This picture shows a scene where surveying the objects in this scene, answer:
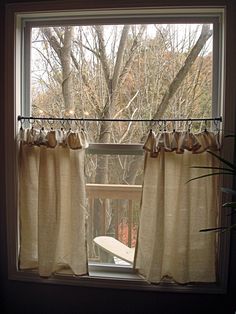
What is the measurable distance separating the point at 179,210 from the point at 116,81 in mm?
929

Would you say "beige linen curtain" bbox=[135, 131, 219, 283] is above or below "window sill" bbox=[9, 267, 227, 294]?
above

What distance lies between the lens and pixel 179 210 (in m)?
1.88

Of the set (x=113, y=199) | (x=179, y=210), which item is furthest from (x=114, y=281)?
(x=179, y=210)

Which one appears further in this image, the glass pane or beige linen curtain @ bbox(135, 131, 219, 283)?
the glass pane

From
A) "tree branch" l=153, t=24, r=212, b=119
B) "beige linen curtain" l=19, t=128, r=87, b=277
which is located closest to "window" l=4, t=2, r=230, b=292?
"tree branch" l=153, t=24, r=212, b=119

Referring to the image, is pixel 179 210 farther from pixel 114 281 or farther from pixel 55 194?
pixel 55 194

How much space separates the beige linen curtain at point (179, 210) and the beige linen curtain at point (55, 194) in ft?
1.47

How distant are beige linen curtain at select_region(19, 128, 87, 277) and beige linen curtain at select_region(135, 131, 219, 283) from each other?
447 mm

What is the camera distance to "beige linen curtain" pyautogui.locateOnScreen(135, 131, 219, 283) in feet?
6.12

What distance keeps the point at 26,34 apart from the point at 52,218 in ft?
4.09

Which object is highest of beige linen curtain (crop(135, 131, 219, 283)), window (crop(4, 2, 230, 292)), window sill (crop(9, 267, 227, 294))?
window (crop(4, 2, 230, 292))

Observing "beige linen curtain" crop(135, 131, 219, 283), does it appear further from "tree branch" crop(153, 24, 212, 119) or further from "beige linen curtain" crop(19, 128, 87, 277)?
"beige linen curtain" crop(19, 128, 87, 277)

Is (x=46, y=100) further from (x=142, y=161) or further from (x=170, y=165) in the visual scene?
(x=170, y=165)

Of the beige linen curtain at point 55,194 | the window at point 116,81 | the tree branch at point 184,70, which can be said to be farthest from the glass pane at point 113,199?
the tree branch at point 184,70
